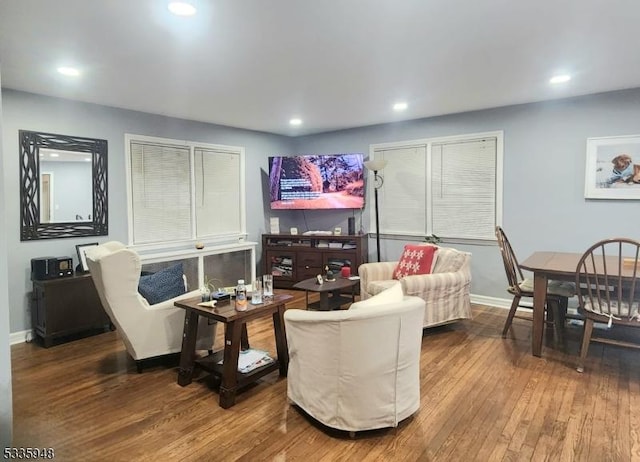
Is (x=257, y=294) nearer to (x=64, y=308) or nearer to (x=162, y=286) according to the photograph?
(x=162, y=286)

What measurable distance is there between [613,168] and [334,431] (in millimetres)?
3898

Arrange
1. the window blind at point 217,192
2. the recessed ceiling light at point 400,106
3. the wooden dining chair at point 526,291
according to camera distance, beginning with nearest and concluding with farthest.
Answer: the wooden dining chair at point 526,291 → the recessed ceiling light at point 400,106 → the window blind at point 217,192

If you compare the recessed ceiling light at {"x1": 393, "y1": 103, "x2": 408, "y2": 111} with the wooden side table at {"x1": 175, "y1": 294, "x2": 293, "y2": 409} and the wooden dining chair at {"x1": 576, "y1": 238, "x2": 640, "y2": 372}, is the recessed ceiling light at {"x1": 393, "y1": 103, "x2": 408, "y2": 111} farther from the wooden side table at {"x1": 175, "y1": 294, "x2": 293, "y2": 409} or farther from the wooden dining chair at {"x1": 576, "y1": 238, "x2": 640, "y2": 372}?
the wooden side table at {"x1": 175, "y1": 294, "x2": 293, "y2": 409}

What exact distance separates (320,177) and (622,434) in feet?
14.8

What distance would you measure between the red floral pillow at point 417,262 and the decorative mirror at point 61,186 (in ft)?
10.9

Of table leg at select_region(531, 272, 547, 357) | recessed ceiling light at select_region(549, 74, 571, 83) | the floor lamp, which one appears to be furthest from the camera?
the floor lamp

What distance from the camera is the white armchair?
12.4ft

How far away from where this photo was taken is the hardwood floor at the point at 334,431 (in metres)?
2.13

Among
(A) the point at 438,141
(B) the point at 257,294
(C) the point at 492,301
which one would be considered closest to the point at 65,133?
(B) the point at 257,294

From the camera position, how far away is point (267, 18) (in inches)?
90.8

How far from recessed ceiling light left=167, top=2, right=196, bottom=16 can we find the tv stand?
376 centimetres

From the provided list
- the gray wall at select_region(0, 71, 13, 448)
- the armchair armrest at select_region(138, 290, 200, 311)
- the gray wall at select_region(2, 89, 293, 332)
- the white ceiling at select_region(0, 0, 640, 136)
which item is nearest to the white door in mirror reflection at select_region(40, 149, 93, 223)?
the gray wall at select_region(2, 89, 293, 332)

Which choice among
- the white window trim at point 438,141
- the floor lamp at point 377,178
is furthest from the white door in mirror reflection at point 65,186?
the white window trim at point 438,141

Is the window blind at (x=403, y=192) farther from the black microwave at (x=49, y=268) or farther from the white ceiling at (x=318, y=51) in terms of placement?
the black microwave at (x=49, y=268)
